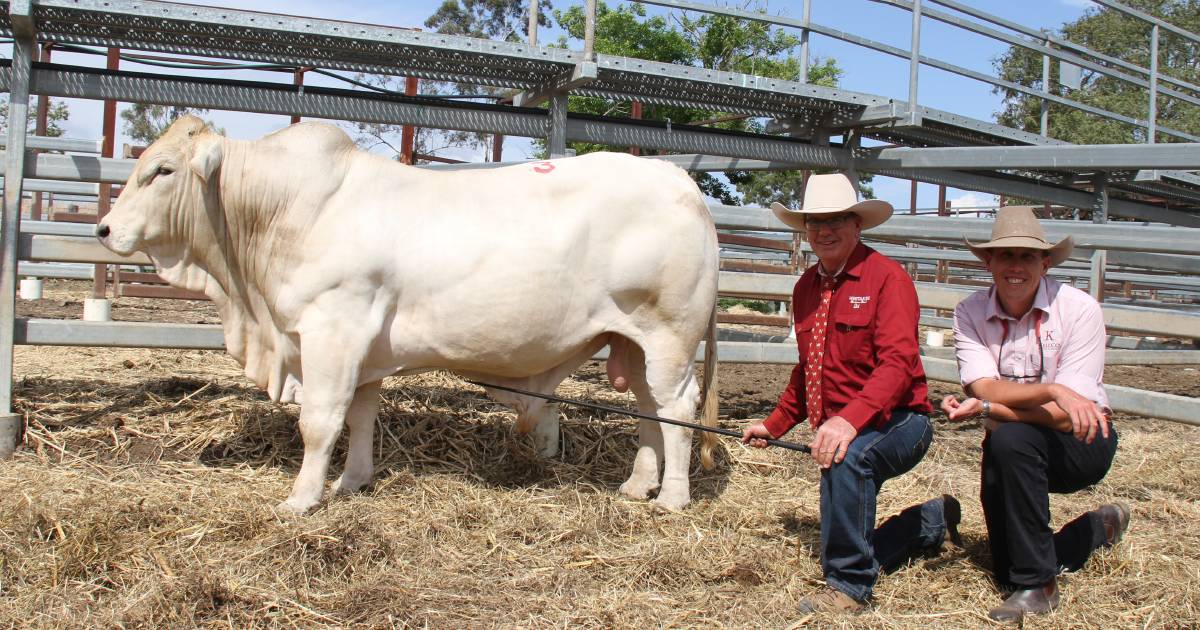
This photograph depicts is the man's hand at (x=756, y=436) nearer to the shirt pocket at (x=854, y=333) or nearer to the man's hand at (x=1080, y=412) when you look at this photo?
the shirt pocket at (x=854, y=333)

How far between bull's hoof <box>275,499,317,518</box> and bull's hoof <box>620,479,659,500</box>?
149 centimetres

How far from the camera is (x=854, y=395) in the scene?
3615 millimetres

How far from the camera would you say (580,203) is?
177 inches

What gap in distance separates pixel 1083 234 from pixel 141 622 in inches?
198

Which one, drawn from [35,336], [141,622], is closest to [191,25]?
[35,336]

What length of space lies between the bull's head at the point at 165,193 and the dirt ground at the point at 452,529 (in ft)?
3.63

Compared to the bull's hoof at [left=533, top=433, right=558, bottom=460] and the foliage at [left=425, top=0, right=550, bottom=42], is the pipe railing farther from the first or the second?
the foliage at [left=425, top=0, right=550, bottom=42]

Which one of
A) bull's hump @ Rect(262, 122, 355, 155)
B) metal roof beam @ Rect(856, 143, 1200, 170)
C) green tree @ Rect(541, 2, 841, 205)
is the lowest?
bull's hump @ Rect(262, 122, 355, 155)

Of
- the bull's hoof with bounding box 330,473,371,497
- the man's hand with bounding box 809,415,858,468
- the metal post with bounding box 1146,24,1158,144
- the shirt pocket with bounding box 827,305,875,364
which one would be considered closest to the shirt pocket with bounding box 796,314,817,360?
the shirt pocket with bounding box 827,305,875,364

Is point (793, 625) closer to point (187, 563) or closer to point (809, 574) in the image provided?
point (809, 574)

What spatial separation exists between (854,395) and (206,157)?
9.63 ft

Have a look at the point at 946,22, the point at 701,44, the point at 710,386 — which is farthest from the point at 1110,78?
the point at 710,386

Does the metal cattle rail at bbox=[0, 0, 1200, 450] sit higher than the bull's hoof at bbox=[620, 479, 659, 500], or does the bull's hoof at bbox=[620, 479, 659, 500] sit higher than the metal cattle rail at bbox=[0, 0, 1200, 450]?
the metal cattle rail at bbox=[0, 0, 1200, 450]

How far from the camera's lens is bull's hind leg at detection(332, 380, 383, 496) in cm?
459
